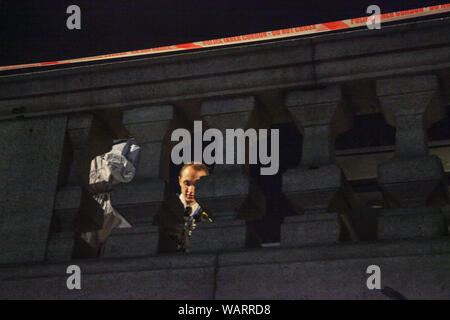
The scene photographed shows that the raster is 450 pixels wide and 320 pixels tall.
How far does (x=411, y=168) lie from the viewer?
148 inches

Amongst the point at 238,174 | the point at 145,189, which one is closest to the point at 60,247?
the point at 145,189

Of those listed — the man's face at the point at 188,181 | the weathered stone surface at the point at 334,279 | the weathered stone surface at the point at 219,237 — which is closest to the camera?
the weathered stone surface at the point at 334,279

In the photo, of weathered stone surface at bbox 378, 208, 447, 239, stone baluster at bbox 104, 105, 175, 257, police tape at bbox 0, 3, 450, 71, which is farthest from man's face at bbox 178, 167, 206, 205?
weathered stone surface at bbox 378, 208, 447, 239

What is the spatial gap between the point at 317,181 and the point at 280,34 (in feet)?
7.01

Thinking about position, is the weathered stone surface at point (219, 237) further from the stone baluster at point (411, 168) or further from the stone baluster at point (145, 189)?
the stone baluster at point (411, 168)

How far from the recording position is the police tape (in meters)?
5.36

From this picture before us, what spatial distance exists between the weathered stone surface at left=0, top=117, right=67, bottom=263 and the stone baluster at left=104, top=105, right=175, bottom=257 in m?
0.50

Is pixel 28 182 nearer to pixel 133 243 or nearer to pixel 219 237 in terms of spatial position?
pixel 133 243

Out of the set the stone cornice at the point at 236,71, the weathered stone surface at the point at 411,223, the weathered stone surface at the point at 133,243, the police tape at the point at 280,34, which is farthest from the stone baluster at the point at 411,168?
the weathered stone surface at the point at 133,243

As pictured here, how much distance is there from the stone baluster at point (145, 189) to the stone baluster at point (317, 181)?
2.83ft

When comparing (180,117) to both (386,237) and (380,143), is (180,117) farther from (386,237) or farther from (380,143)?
(380,143)

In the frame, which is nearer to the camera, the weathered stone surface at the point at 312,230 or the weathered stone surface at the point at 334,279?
the weathered stone surface at the point at 334,279

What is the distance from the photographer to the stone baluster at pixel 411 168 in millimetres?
3695

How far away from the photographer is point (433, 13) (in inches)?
211
